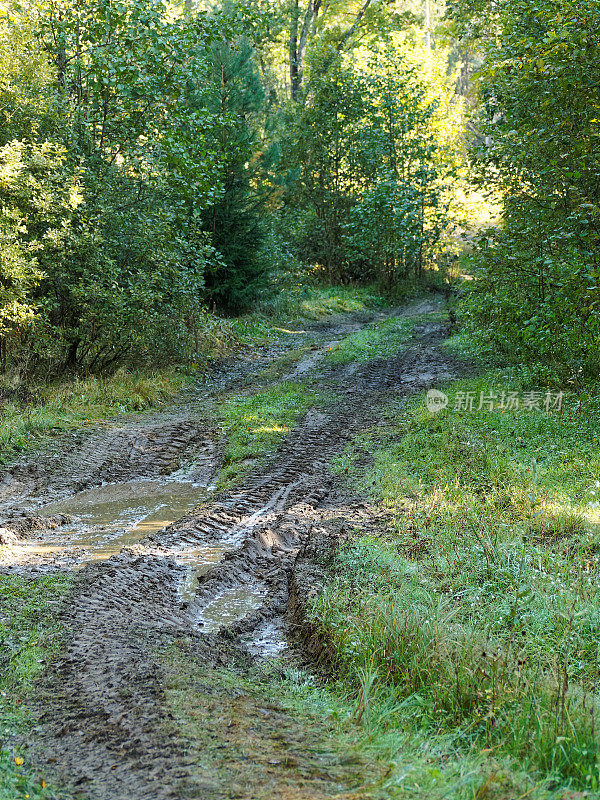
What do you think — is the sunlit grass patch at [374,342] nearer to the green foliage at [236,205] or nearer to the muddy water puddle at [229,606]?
the green foliage at [236,205]

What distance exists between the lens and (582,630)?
12.8ft

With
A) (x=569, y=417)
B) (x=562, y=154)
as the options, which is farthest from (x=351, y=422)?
(x=562, y=154)

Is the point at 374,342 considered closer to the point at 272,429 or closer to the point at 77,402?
the point at 272,429

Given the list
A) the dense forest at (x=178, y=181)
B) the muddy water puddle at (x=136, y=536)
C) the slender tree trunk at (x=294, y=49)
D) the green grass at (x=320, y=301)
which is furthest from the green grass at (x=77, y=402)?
the slender tree trunk at (x=294, y=49)

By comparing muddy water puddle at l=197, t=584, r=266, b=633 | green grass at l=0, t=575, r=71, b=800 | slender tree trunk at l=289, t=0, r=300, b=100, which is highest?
slender tree trunk at l=289, t=0, r=300, b=100

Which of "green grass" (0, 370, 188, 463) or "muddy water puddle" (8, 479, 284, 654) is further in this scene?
"green grass" (0, 370, 188, 463)

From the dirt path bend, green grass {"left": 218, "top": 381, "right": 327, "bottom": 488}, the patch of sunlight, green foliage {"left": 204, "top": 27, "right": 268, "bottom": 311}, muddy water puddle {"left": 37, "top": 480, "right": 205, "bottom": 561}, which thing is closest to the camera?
the dirt path bend

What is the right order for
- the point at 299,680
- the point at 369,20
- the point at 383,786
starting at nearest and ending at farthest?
1. the point at 383,786
2. the point at 299,680
3. the point at 369,20

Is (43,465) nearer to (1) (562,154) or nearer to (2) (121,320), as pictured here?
(2) (121,320)

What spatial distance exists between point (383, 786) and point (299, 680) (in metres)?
1.30

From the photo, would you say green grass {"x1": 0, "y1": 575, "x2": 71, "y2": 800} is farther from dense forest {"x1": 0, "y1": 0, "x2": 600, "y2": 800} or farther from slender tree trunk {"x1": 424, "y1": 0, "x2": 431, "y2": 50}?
slender tree trunk {"x1": 424, "y1": 0, "x2": 431, "y2": 50}

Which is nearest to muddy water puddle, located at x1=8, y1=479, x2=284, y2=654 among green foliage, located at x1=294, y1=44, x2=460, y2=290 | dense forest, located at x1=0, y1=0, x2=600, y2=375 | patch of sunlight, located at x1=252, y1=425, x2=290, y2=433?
patch of sunlight, located at x1=252, y1=425, x2=290, y2=433

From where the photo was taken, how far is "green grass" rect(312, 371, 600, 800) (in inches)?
114

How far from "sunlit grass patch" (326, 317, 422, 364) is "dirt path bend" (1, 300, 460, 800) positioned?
5.95 m
